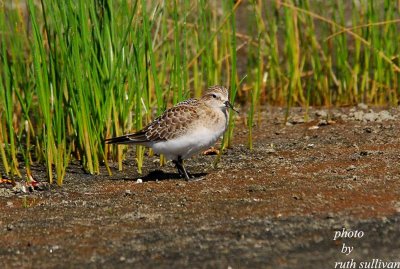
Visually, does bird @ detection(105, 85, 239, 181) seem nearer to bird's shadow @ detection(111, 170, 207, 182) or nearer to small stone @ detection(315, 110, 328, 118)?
bird's shadow @ detection(111, 170, 207, 182)

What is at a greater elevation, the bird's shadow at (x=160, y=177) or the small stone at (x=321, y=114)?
the bird's shadow at (x=160, y=177)

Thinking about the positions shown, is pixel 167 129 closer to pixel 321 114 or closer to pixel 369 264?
pixel 321 114

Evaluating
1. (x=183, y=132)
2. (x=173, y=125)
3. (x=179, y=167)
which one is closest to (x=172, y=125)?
(x=173, y=125)

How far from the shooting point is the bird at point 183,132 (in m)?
7.03

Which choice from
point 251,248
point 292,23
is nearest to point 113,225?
point 251,248

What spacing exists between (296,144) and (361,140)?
60 cm

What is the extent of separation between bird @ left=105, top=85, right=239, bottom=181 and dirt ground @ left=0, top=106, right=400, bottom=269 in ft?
0.81

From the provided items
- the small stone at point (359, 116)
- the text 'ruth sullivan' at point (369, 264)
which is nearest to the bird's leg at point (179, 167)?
the small stone at point (359, 116)

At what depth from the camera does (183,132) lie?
7.14 meters

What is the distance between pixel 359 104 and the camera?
372 inches

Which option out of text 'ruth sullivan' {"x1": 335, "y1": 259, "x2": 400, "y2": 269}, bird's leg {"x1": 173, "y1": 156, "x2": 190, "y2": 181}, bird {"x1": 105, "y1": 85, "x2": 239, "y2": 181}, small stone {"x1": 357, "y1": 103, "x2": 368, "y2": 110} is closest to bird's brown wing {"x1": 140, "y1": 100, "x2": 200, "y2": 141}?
bird {"x1": 105, "y1": 85, "x2": 239, "y2": 181}

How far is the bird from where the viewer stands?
23.1 ft

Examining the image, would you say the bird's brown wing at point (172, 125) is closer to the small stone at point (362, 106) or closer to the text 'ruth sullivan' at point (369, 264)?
the text 'ruth sullivan' at point (369, 264)

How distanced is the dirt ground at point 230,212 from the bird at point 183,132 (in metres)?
0.25
